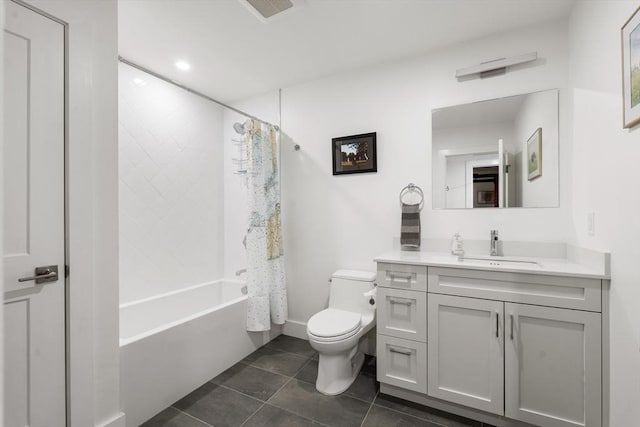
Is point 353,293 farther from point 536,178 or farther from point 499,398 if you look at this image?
point 536,178

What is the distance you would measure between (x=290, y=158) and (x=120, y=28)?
5.17 feet

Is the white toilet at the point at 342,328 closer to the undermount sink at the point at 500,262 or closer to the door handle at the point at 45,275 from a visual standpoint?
the undermount sink at the point at 500,262

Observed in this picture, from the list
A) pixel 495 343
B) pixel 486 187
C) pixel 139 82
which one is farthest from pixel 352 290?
pixel 139 82

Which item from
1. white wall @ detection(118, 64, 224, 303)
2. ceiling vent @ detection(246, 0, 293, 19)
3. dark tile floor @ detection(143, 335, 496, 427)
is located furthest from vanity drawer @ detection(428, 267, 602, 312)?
white wall @ detection(118, 64, 224, 303)

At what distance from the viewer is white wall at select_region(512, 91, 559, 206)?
77.6 inches

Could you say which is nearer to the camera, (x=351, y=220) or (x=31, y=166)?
(x=31, y=166)

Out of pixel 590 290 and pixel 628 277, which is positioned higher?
pixel 628 277

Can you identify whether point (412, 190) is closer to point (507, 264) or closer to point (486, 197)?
point (486, 197)

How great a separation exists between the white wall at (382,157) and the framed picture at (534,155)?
13cm

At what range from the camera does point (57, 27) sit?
1.40 metres

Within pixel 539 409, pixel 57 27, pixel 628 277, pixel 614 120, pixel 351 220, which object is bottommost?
pixel 539 409

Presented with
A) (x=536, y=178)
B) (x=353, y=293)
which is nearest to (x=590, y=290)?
(x=536, y=178)

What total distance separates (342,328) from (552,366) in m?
1.15

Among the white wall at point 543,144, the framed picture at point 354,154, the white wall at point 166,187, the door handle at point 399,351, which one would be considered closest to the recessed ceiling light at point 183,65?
the white wall at point 166,187
